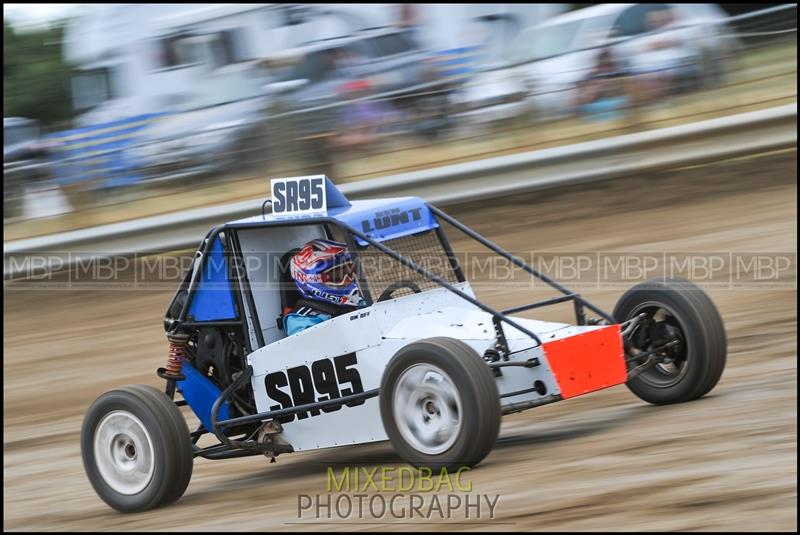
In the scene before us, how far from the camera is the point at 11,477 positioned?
7.66 m

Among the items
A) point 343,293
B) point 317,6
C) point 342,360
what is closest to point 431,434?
point 342,360

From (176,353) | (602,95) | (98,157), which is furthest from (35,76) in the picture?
(176,353)

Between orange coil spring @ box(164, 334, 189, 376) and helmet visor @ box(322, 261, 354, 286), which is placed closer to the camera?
helmet visor @ box(322, 261, 354, 286)

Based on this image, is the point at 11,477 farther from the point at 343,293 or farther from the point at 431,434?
the point at 431,434

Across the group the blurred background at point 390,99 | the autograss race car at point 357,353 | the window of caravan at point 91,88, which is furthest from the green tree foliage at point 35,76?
the autograss race car at point 357,353

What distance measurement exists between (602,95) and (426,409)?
Answer: 6.63 m

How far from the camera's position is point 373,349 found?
18.9 feet

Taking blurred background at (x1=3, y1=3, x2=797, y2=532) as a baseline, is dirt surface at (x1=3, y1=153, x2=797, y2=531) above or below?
below

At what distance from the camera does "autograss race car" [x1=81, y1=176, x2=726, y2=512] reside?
Result: 5.52m

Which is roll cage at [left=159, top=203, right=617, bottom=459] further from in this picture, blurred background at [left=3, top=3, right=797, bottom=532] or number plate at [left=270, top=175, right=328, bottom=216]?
blurred background at [left=3, top=3, right=797, bottom=532]

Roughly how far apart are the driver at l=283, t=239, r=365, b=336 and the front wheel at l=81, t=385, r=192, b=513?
78 centimetres

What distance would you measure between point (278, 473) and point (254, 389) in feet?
2.42

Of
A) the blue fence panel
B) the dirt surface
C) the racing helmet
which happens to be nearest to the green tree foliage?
the blue fence panel

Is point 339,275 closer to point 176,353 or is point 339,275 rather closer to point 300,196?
point 300,196
